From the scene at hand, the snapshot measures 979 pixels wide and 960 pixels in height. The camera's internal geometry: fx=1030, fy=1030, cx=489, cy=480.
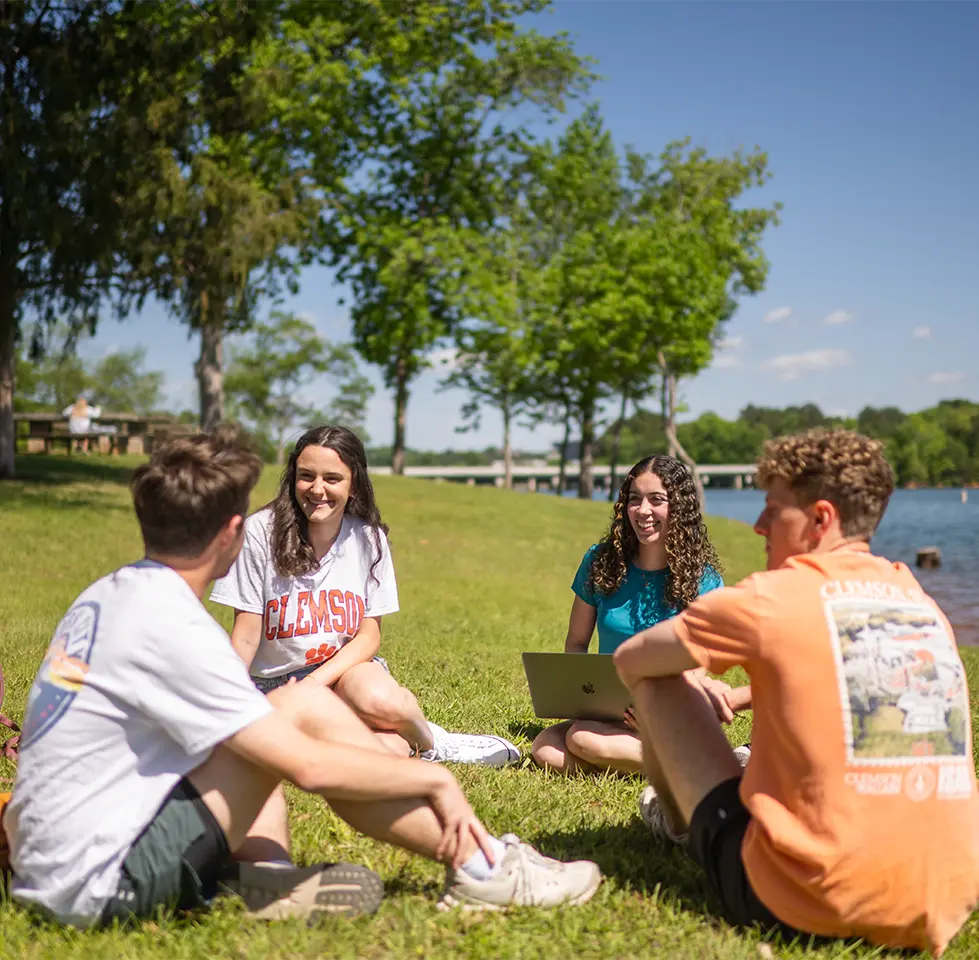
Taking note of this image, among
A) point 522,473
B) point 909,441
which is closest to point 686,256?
point 522,473

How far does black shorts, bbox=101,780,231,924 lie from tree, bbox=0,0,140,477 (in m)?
15.8

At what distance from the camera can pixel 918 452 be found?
12044cm

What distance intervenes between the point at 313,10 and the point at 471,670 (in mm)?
23034

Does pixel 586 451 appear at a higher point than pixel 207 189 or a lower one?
lower

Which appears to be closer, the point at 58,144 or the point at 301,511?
the point at 301,511

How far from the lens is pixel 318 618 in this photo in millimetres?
4555

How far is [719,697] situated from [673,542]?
3.46 ft

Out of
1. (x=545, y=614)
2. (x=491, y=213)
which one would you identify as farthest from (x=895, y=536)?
(x=545, y=614)

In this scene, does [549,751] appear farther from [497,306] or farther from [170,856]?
[497,306]

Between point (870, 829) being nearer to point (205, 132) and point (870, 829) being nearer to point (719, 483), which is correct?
point (205, 132)

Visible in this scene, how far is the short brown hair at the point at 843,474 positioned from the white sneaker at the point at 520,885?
4.43ft

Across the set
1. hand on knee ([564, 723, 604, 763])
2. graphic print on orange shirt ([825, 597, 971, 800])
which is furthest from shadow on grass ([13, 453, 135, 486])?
graphic print on orange shirt ([825, 597, 971, 800])

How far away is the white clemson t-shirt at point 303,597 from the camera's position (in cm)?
446

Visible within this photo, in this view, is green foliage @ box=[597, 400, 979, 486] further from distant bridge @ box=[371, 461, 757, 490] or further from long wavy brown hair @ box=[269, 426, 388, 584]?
long wavy brown hair @ box=[269, 426, 388, 584]
